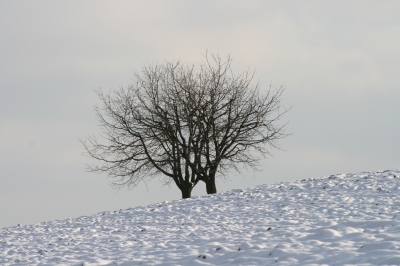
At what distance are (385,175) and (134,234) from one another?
10.3m

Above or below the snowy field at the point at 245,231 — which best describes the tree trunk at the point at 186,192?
above

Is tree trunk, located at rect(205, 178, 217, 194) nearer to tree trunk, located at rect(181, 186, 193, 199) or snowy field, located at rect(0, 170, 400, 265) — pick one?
tree trunk, located at rect(181, 186, 193, 199)

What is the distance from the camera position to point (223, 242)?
10297 mm

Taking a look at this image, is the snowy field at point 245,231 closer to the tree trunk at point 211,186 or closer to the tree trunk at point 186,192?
→ the tree trunk at point 211,186

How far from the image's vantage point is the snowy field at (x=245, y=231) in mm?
8914

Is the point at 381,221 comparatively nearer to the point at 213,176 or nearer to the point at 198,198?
the point at 198,198

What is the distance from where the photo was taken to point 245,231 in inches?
448

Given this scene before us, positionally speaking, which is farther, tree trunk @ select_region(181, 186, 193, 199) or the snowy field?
tree trunk @ select_region(181, 186, 193, 199)

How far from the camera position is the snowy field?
29.2ft

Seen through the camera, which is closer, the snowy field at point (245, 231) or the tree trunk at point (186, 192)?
the snowy field at point (245, 231)

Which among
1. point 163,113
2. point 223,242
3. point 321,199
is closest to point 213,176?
point 163,113

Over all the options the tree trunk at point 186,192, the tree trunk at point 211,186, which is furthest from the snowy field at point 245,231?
the tree trunk at point 186,192

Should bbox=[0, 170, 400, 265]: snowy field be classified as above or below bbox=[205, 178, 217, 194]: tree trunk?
below

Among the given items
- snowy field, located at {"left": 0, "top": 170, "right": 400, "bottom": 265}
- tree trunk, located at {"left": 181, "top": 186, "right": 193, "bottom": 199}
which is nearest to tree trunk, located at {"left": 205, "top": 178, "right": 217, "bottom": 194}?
tree trunk, located at {"left": 181, "top": 186, "right": 193, "bottom": 199}
